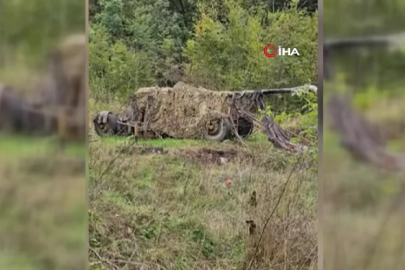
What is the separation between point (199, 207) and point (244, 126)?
21.0 inches

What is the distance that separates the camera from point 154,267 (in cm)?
263

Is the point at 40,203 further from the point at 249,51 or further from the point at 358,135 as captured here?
the point at 358,135

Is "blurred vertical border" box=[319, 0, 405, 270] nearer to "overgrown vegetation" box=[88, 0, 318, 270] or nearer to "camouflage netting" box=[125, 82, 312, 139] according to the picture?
"overgrown vegetation" box=[88, 0, 318, 270]

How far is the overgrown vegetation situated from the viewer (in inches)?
103

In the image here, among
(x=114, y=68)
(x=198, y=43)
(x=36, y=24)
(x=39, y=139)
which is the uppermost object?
(x=36, y=24)

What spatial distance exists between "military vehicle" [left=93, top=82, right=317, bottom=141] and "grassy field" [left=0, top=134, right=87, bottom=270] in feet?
0.98

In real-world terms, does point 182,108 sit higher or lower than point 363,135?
higher

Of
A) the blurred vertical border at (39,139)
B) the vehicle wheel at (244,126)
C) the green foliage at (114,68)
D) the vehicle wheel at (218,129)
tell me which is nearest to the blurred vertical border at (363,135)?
the vehicle wheel at (244,126)

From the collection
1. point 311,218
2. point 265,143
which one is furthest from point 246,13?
point 311,218

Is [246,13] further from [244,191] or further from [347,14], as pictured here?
[244,191]

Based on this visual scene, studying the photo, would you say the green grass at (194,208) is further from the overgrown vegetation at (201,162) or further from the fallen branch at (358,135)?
the fallen branch at (358,135)

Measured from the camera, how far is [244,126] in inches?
103

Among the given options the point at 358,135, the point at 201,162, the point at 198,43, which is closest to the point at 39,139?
the point at 201,162

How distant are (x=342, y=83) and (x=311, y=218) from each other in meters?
0.79
